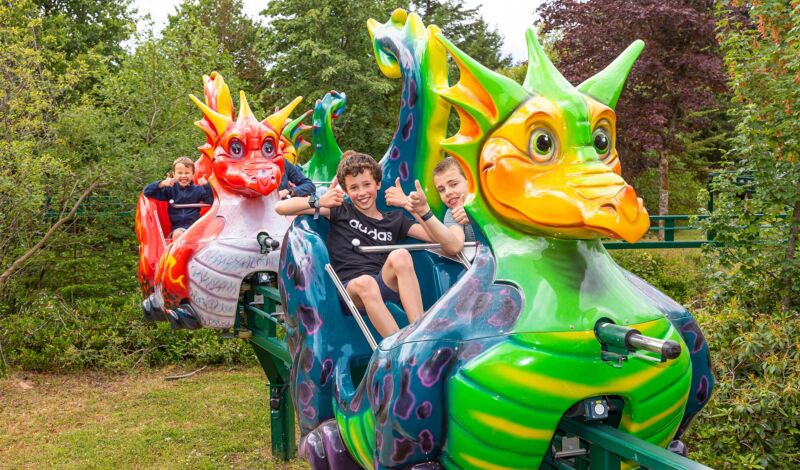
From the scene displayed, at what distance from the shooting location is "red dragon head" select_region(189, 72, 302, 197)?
5.40 metres

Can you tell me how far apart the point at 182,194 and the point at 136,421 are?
2327 millimetres

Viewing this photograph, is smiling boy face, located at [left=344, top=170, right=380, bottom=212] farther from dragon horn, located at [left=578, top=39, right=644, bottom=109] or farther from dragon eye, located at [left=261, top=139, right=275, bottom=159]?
dragon eye, located at [left=261, top=139, right=275, bottom=159]

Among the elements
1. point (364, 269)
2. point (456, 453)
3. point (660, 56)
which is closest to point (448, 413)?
point (456, 453)

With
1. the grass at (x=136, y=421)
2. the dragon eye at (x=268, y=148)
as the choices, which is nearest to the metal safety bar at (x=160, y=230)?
the dragon eye at (x=268, y=148)

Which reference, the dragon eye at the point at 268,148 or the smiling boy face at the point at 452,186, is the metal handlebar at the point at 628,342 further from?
the dragon eye at the point at 268,148

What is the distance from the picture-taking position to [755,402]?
15.9ft

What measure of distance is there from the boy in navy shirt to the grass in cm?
186

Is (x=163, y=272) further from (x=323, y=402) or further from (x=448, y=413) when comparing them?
(x=448, y=413)

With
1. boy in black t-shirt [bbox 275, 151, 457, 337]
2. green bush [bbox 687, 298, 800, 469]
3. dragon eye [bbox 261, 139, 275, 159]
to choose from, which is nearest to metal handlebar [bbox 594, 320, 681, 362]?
boy in black t-shirt [bbox 275, 151, 457, 337]

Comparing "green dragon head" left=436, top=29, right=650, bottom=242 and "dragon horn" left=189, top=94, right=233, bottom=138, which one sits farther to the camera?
"dragon horn" left=189, top=94, right=233, bottom=138

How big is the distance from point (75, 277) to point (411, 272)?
9.04 meters

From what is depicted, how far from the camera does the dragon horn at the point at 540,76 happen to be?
7.57ft

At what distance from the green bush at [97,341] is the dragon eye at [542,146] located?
25.3ft

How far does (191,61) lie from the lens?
38.6ft
